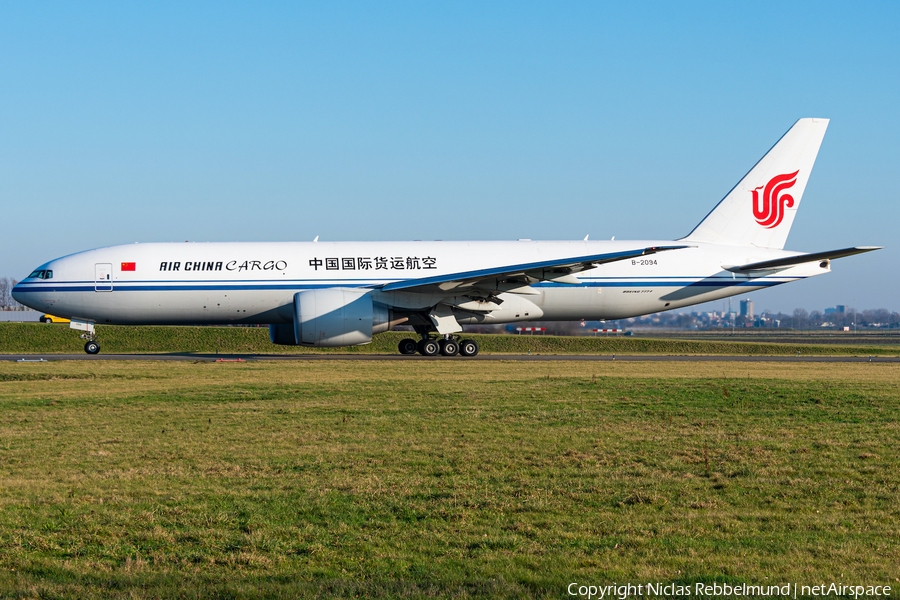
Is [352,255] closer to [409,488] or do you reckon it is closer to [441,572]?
[409,488]

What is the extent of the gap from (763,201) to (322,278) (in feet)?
56.0

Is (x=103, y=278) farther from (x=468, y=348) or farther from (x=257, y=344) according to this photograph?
(x=257, y=344)

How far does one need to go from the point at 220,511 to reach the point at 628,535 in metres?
3.22

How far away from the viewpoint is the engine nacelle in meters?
24.1

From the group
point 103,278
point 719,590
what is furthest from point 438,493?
point 103,278

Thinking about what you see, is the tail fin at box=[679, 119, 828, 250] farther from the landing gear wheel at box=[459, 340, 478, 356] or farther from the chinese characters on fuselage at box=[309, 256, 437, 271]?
the chinese characters on fuselage at box=[309, 256, 437, 271]

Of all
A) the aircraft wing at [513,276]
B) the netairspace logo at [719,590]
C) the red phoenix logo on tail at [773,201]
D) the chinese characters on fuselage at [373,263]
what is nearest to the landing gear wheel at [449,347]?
the aircraft wing at [513,276]

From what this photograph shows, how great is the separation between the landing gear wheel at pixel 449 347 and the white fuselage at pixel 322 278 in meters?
0.99

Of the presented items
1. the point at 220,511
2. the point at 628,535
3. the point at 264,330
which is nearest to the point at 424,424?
the point at 220,511

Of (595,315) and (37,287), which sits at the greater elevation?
(37,287)

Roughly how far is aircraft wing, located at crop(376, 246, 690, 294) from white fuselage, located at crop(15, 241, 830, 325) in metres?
0.80

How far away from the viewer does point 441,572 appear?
15.7 feet

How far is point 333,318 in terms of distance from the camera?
79.4ft

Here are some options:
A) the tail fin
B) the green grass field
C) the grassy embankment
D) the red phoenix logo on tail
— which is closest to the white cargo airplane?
the tail fin
